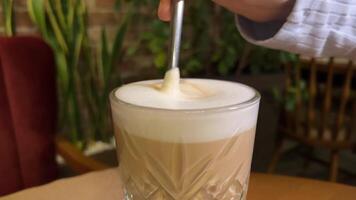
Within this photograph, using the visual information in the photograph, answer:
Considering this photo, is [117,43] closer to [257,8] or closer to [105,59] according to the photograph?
[105,59]

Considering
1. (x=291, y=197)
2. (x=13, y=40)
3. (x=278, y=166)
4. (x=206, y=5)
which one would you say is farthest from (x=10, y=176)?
(x=278, y=166)

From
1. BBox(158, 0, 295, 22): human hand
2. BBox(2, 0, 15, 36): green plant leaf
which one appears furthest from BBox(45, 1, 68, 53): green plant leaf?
BBox(158, 0, 295, 22): human hand

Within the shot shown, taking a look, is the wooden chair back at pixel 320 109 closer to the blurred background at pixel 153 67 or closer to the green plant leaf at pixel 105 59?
the blurred background at pixel 153 67

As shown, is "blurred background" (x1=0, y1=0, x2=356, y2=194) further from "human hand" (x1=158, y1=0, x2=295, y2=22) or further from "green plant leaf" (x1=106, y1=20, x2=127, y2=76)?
"human hand" (x1=158, y1=0, x2=295, y2=22)

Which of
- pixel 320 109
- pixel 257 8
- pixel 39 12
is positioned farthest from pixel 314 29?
pixel 320 109

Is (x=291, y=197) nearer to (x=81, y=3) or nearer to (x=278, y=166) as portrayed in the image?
(x=81, y=3)

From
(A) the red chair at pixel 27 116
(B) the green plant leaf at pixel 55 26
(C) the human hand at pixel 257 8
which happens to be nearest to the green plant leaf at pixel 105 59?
(B) the green plant leaf at pixel 55 26
